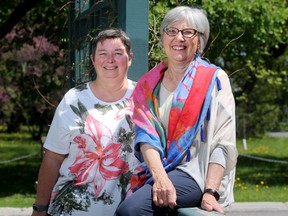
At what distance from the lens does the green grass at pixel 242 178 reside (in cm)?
1290

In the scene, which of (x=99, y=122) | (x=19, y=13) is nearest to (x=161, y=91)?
(x=99, y=122)

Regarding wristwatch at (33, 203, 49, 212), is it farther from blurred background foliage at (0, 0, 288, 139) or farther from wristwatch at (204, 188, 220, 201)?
blurred background foliage at (0, 0, 288, 139)

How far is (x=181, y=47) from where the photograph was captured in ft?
11.1

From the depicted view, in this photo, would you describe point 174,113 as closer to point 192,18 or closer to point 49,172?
point 192,18

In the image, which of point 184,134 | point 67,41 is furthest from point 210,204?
point 67,41

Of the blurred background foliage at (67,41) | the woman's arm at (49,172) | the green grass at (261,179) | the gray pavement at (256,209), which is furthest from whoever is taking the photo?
the green grass at (261,179)

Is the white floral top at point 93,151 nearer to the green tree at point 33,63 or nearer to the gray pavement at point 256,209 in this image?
the green tree at point 33,63

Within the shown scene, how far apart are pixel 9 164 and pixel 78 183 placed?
16.9 metres

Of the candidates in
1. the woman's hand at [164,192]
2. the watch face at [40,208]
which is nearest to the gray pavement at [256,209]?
the watch face at [40,208]

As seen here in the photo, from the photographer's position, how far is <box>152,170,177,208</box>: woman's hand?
3137mm

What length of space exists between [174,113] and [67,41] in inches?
170

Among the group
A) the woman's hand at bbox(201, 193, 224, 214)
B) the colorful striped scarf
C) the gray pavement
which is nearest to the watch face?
the colorful striped scarf

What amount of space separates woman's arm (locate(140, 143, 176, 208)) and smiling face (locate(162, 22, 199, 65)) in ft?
1.35

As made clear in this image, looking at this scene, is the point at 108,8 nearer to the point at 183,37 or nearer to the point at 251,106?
the point at 183,37
